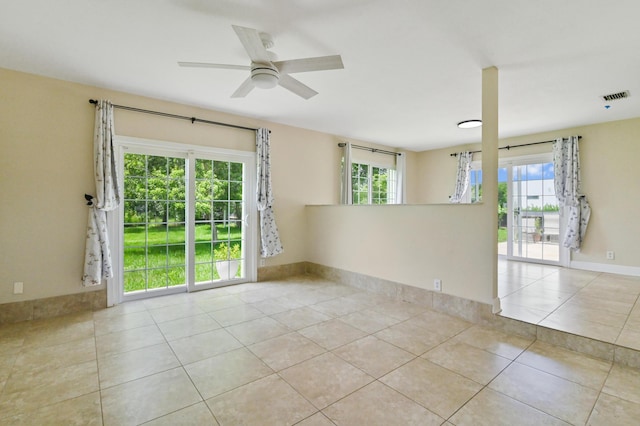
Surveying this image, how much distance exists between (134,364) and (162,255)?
1.96 metres

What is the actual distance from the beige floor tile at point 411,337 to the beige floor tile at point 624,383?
109 centimetres

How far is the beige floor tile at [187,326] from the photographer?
2807 millimetres

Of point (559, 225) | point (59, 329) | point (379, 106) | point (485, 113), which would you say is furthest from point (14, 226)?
point (559, 225)

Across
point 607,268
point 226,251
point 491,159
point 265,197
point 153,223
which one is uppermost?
point 491,159

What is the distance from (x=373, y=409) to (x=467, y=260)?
78.8 inches

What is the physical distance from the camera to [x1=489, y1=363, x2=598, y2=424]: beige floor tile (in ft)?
5.71

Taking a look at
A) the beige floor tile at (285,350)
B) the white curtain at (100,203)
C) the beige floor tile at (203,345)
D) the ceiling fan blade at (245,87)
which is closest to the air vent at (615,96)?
the ceiling fan blade at (245,87)

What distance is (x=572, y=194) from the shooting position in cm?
487

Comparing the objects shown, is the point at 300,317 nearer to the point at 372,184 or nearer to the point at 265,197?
the point at 265,197

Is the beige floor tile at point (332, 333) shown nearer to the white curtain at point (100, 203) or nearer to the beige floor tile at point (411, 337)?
the beige floor tile at point (411, 337)

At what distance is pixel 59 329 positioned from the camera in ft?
9.52

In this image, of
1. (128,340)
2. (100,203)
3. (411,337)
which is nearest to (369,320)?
(411,337)

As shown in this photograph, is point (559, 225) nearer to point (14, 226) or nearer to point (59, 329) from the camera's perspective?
point (59, 329)

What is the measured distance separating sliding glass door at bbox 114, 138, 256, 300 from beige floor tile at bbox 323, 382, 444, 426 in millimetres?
3079
